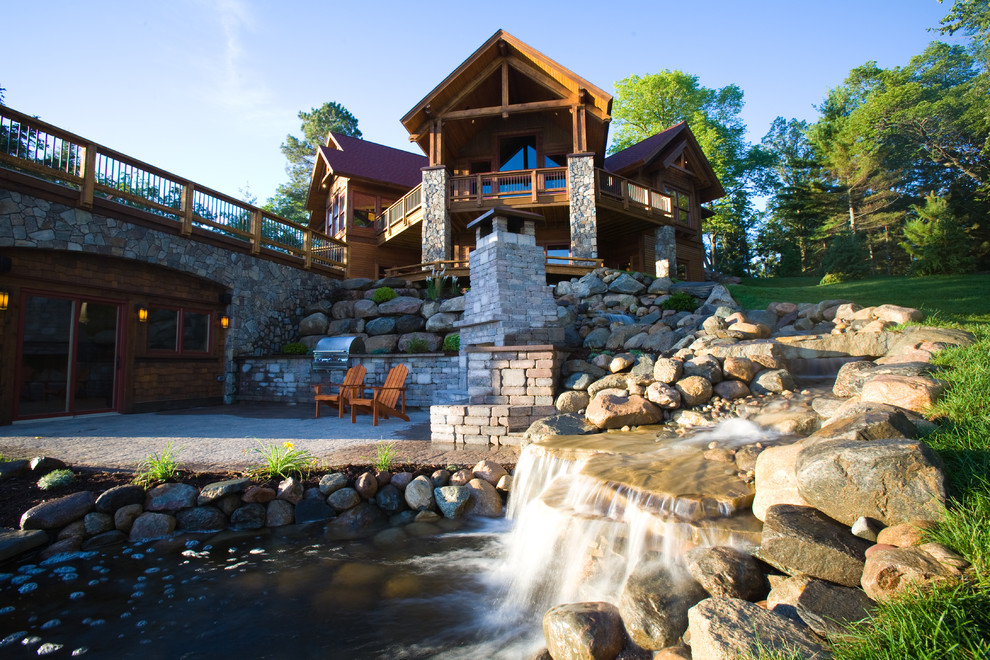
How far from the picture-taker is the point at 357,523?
436 cm

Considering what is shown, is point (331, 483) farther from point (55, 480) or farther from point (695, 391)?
point (695, 391)

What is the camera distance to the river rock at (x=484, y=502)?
4.60m

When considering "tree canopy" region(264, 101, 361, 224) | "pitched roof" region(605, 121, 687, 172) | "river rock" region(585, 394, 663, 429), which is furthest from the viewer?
"tree canopy" region(264, 101, 361, 224)

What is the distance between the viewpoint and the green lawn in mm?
8484

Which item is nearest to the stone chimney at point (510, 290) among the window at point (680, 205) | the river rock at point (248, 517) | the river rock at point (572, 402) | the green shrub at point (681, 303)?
the river rock at point (572, 402)

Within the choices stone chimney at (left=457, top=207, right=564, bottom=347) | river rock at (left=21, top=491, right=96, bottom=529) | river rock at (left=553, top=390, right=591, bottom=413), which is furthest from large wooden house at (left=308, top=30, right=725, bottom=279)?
river rock at (left=21, top=491, right=96, bottom=529)

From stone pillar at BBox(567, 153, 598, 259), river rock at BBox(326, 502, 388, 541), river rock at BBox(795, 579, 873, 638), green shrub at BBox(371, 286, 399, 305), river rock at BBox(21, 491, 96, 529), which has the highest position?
stone pillar at BBox(567, 153, 598, 259)

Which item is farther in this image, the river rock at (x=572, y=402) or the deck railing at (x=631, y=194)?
the deck railing at (x=631, y=194)

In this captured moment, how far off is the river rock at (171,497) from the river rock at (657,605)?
404 cm

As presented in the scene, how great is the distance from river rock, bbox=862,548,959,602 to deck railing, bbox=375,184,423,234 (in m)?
14.6

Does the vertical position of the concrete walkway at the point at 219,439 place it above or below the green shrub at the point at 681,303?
below

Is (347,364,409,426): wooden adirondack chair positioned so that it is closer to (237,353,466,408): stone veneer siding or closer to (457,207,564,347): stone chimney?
(237,353,466,408): stone veneer siding

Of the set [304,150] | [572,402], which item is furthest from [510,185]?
[304,150]

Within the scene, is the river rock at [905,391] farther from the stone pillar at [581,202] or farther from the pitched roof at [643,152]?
the pitched roof at [643,152]
